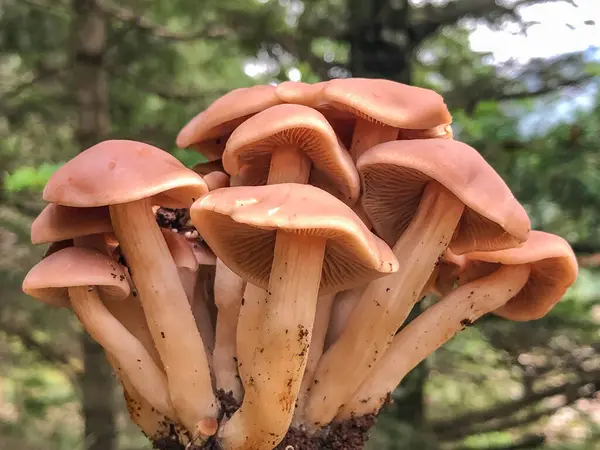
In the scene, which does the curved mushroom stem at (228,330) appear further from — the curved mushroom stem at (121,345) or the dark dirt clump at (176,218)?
the dark dirt clump at (176,218)

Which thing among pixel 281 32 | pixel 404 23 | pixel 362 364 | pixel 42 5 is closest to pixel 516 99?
pixel 404 23

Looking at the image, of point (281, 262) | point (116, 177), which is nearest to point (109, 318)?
point (116, 177)

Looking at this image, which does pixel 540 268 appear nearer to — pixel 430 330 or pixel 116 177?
pixel 430 330

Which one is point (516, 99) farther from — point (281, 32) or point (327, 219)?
point (327, 219)

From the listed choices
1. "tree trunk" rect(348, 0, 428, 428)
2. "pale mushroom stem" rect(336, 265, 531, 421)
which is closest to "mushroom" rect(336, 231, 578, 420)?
"pale mushroom stem" rect(336, 265, 531, 421)

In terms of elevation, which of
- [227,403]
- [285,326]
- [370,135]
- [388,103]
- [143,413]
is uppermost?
[388,103]
